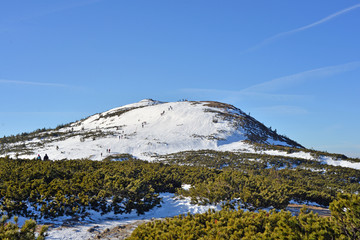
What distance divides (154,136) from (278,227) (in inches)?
2003

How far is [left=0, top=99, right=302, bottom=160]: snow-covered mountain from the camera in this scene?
45125 millimetres

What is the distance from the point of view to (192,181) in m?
17.8

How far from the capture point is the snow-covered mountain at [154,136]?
148 ft

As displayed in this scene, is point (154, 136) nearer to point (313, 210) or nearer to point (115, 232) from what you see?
point (313, 210)

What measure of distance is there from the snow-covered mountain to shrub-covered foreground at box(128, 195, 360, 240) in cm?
3331

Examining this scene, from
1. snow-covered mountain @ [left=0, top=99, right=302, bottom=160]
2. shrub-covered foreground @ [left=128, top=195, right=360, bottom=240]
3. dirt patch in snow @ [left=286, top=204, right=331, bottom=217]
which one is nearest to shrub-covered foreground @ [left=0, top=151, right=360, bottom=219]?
dirt patch in snow @ [left=286, top=204, right=331, bottom=217]

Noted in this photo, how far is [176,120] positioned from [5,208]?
60.4 metres

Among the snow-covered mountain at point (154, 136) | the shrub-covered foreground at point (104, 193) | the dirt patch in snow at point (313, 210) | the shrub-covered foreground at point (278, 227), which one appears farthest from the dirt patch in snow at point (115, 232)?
the snow-covered mountain at point (154, 136)

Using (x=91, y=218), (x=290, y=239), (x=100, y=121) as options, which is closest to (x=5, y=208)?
(x=91, y=218)

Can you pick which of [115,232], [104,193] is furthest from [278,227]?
[104,193]

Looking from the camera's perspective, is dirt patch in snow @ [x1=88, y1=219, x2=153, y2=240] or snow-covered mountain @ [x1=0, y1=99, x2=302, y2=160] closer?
dirt patch in snow @ [x1=88, y1=219, x2=153, y2=240]

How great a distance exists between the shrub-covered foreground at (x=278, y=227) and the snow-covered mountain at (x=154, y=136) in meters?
33.3

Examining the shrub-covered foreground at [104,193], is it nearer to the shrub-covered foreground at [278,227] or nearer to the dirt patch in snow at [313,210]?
the dirt patch in snow at [313,210]

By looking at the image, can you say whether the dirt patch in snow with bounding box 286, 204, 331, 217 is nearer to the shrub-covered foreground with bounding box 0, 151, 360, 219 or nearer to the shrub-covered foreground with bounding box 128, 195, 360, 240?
the shrub-covered foreground with bounding box 0, 151, 360, 219
